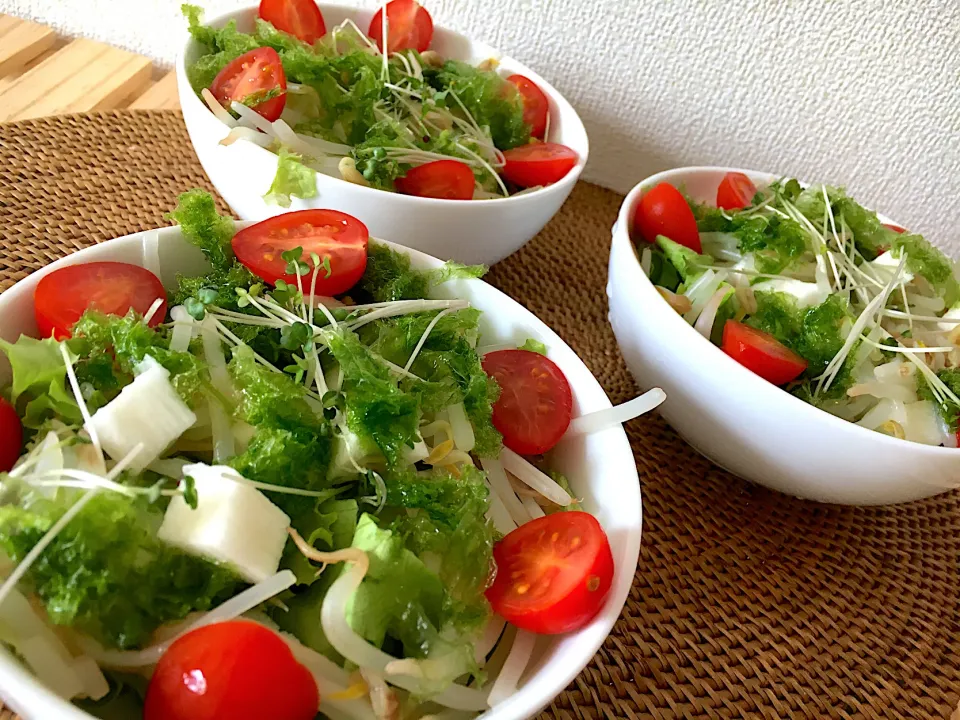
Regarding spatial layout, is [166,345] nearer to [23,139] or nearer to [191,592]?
[191,592]

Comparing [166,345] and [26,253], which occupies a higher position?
[166,345]

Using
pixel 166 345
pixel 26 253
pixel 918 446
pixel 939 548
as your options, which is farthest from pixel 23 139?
pixel 939 548

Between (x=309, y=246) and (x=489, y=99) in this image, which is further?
(x=489, y=99)

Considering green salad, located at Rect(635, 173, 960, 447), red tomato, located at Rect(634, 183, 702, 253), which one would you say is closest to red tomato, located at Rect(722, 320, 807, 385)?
green salad, located at Rect(635, 173, 960, 447)

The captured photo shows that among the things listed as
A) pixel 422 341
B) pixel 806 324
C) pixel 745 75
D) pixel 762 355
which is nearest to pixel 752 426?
pixel 762 355

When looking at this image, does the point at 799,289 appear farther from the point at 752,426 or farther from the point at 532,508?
the point at 532,508

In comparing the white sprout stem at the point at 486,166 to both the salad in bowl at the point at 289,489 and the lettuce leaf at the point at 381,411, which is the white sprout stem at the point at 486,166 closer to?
the salad in bowl at the point at 289,489
